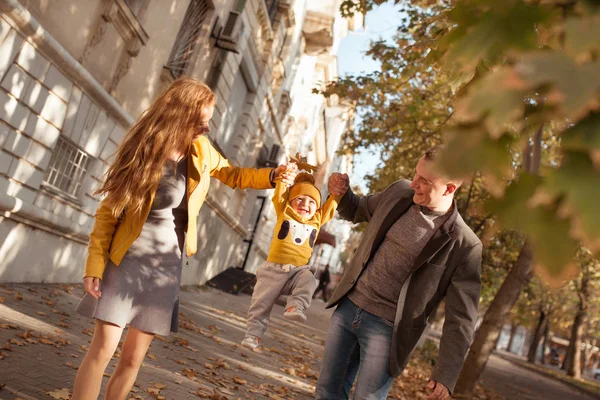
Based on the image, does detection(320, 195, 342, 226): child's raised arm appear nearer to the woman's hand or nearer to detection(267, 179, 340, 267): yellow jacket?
detection(267, 179, 340, 267): yellow jacket


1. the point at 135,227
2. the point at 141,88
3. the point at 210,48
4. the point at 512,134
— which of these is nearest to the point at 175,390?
the point at 135,227

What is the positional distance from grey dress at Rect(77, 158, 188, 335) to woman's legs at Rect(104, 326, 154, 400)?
0.20ft

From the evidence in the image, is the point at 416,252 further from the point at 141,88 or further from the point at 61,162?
the point at 141,88

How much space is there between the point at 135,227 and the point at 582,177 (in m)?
2.69

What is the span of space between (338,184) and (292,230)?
49 centimetres

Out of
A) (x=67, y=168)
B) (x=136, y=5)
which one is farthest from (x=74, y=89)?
(x=136, y=5)

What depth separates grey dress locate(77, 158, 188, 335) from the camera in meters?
3.31

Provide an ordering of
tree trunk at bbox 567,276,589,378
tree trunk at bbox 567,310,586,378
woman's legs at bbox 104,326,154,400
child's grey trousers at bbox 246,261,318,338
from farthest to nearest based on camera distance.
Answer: tree trunk at bbox 567,310,586,378 < tree trunk at bbox 567,276,589,378 < child's grey trousers at bbox 246,261,318,338 < woman's legs at bbox 104,326,154,400

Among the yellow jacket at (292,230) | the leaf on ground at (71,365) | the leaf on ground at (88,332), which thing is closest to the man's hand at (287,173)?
the yellow jacket at (292,230)

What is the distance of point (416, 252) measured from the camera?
3555mm

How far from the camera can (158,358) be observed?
22.7ft

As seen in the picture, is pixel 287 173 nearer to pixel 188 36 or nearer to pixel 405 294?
pixel 405 294

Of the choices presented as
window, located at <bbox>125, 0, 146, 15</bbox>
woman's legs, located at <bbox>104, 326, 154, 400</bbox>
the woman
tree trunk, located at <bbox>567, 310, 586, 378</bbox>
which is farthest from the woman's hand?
tree trunk, located at <bbox>567, 310, 586, 378</bbox>

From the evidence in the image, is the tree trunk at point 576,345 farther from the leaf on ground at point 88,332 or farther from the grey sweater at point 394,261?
the grey sweater at point 394,261
